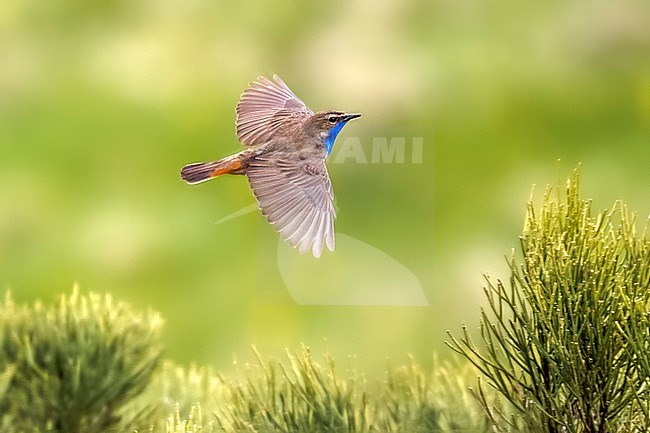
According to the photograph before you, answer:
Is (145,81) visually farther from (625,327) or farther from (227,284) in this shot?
(625,327)

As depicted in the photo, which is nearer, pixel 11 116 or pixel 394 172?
pixel 394 172

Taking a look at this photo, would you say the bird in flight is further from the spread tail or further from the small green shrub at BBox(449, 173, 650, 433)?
the small green shrub at BBox(449, 173, 650, 433)

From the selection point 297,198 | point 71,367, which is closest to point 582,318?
point 297,198

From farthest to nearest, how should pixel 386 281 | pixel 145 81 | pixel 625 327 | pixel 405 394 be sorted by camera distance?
pixel 145 81
pixel 386 281
pixel 405 394
pixel 625 327

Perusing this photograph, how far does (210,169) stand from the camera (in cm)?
153

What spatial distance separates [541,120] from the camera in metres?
1.60

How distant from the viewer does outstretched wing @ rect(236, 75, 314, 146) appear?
4.91 feet

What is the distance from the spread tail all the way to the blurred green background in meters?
0.02

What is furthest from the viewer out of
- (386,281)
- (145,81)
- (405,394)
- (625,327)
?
(145,81)

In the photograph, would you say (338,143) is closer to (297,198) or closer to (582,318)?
(297,198)

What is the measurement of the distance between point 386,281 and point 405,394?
269 millimetres

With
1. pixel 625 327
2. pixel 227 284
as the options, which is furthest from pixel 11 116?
pixel 625 327

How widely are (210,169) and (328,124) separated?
252 mm
